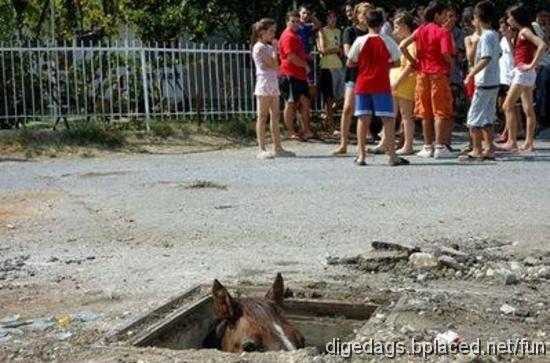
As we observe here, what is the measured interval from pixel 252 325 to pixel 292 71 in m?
10.4

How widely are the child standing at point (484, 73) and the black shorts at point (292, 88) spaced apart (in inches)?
129

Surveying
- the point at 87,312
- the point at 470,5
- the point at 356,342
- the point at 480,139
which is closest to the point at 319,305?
the point at 356,342

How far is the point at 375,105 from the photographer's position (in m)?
11.8

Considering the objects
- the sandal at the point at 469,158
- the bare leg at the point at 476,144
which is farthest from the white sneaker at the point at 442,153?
the bare leg at the point at 476,144

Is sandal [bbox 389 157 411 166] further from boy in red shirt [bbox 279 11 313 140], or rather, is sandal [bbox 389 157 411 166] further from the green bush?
the green bush

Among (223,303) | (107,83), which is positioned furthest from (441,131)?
(223,303)

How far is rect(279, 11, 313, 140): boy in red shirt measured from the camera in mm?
14414

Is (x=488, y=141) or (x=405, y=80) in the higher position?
(x=405, y=80)

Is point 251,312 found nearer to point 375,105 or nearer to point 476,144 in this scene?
point 375,105

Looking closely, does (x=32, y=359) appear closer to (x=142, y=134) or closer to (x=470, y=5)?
(x=142, y=134)

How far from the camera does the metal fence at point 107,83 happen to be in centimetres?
1593

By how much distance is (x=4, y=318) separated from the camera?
19.6 ft

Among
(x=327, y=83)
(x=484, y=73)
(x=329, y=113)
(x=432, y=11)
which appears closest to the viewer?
(x=484, y=73)

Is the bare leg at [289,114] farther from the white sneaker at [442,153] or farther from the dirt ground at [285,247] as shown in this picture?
the white sneaker at [442,153]
